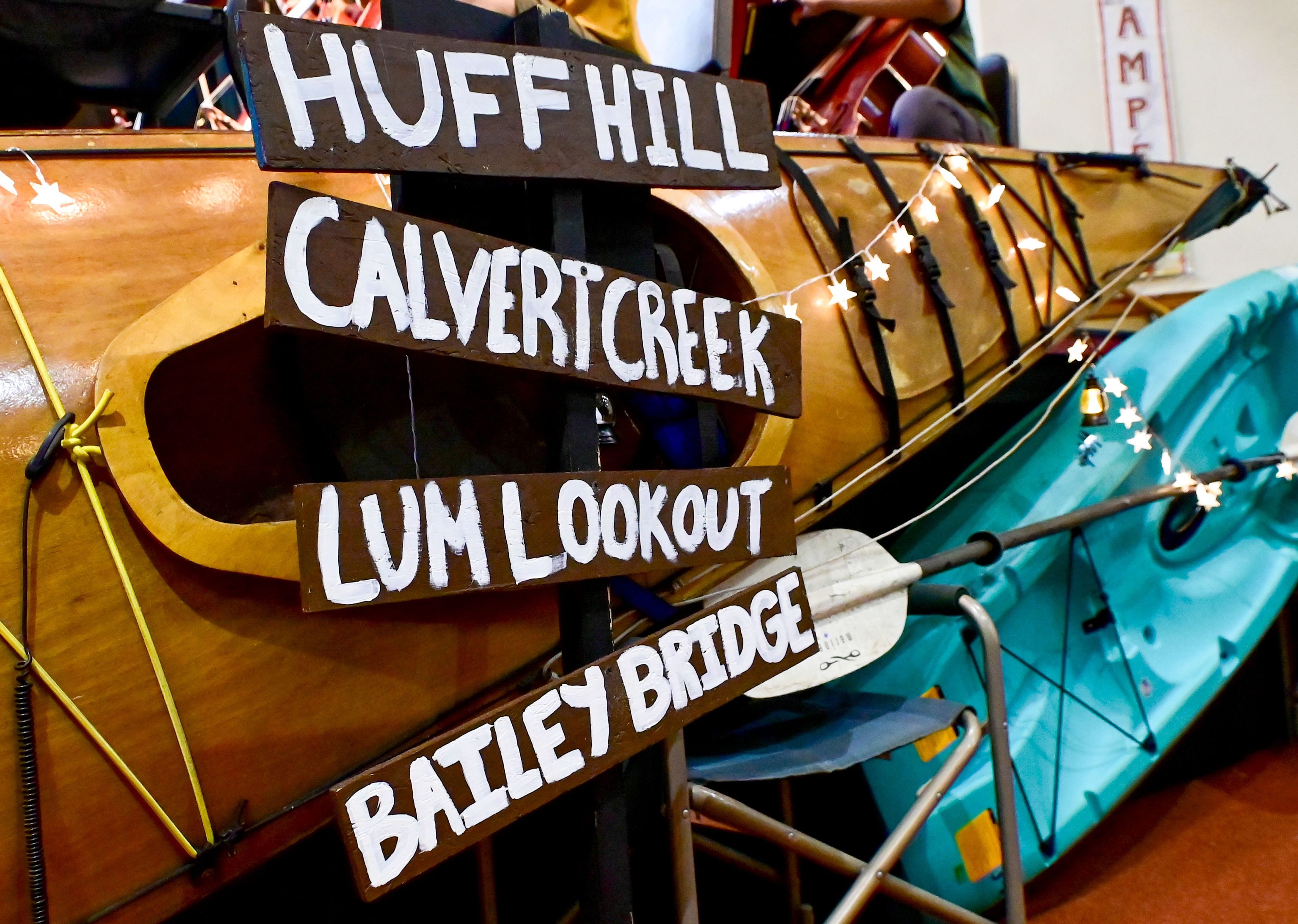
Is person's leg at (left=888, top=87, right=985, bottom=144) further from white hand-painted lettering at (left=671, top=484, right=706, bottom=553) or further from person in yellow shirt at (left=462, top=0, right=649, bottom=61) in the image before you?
white hand-painted lettering at (left=671, top=484, right=706, bottom=553)

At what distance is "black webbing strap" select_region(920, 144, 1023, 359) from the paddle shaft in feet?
1.05

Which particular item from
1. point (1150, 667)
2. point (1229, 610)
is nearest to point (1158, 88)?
point (1229, 610)

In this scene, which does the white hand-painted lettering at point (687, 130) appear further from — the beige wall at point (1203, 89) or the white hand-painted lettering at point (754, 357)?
the beige wall at point (1203, 89)

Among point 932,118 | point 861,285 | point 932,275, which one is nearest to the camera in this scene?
point 861,285

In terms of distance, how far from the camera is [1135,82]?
2.89m

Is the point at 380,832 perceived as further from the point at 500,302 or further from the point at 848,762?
the point at 848,762

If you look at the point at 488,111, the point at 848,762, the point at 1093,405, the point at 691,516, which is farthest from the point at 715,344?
the point at 1093,405

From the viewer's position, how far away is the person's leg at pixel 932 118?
5.98 ft

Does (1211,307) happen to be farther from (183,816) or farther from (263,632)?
(183,816)

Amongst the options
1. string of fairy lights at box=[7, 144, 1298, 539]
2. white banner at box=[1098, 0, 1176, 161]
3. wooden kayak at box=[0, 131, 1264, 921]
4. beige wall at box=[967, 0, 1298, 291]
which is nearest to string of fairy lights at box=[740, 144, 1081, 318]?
string of fairy lights at box=[7, 144, 1298, 539]

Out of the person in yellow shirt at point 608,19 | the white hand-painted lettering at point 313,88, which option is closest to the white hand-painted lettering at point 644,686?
the white hand-painted lettering at point 313,88

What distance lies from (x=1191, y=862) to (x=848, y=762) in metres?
0.95

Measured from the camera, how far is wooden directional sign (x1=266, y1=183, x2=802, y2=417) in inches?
23.0

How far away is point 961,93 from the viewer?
6.39ft
